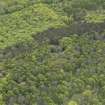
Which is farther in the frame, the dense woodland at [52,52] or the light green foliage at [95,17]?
the light green foliage at [95,17]

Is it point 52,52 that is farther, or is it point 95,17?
point 95,17

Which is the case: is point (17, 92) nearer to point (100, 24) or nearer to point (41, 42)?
point (41, 42)

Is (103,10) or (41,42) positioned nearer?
(41,42)

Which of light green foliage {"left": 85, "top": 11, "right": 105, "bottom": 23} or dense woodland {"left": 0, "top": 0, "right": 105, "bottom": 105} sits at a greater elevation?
light green foliage {"left": 85, "top": 11, "right": 105, "bottom": 23}

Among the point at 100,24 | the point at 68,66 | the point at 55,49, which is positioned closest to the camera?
the point at 68,66

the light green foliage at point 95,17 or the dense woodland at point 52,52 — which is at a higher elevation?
the light green foliage at point 95,17

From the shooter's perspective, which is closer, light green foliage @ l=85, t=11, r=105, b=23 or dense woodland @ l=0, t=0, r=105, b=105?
dense woodland @ l=0, t=0, r=105, b=105

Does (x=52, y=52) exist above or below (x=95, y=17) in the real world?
below

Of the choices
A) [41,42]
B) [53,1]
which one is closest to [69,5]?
[53,1]
